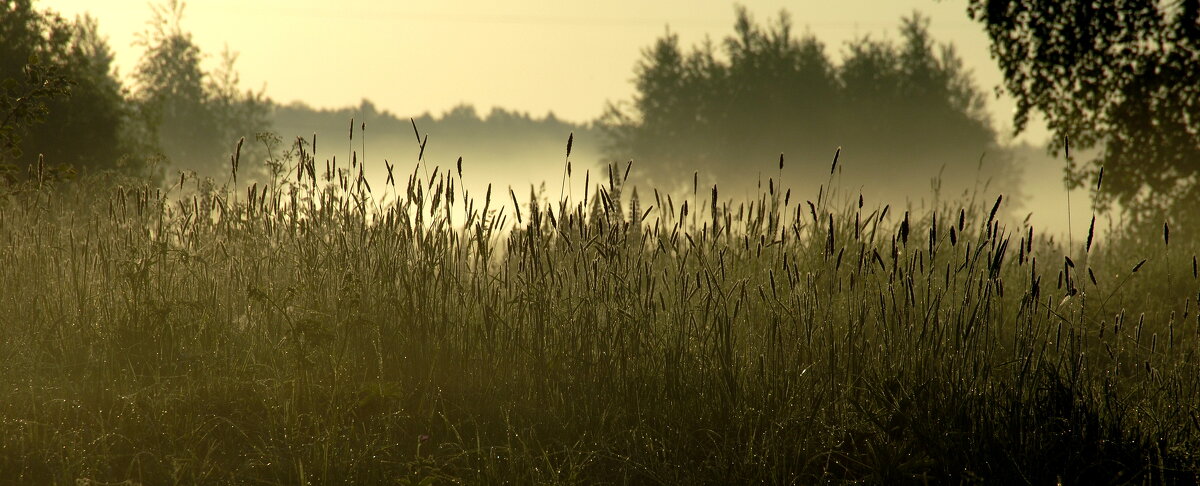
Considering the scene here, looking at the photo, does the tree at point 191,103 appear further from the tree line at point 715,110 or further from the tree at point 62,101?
the tree at point 62,101

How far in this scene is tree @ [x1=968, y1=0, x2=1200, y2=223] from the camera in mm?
11047

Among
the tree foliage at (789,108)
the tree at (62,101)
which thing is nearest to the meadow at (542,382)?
the tree at (62,101)

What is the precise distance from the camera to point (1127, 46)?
11.2m

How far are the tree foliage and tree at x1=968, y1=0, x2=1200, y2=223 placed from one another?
2231cm

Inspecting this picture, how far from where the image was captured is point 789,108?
33844mm

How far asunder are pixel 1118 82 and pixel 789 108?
22784 mm

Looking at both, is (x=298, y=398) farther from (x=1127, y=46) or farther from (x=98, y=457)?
(x=1127, y=46)

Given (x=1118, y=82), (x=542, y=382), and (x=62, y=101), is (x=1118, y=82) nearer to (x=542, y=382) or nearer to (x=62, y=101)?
(x=542, y=382)

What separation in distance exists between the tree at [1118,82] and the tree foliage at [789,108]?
2231 centimetres

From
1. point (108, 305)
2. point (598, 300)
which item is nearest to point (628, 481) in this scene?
point (598, 300)

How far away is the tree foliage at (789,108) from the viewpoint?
33.9 meters

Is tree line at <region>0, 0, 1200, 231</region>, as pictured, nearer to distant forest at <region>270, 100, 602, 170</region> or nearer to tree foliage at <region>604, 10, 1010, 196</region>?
tree foliage at <region>604, 10, 1010, 196</region>

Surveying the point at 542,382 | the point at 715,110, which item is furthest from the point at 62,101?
the point at 715,110

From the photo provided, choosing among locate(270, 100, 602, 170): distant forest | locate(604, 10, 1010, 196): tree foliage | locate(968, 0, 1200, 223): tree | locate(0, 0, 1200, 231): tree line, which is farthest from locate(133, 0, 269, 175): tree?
locate(270, 100, 602, 170): distant forest
